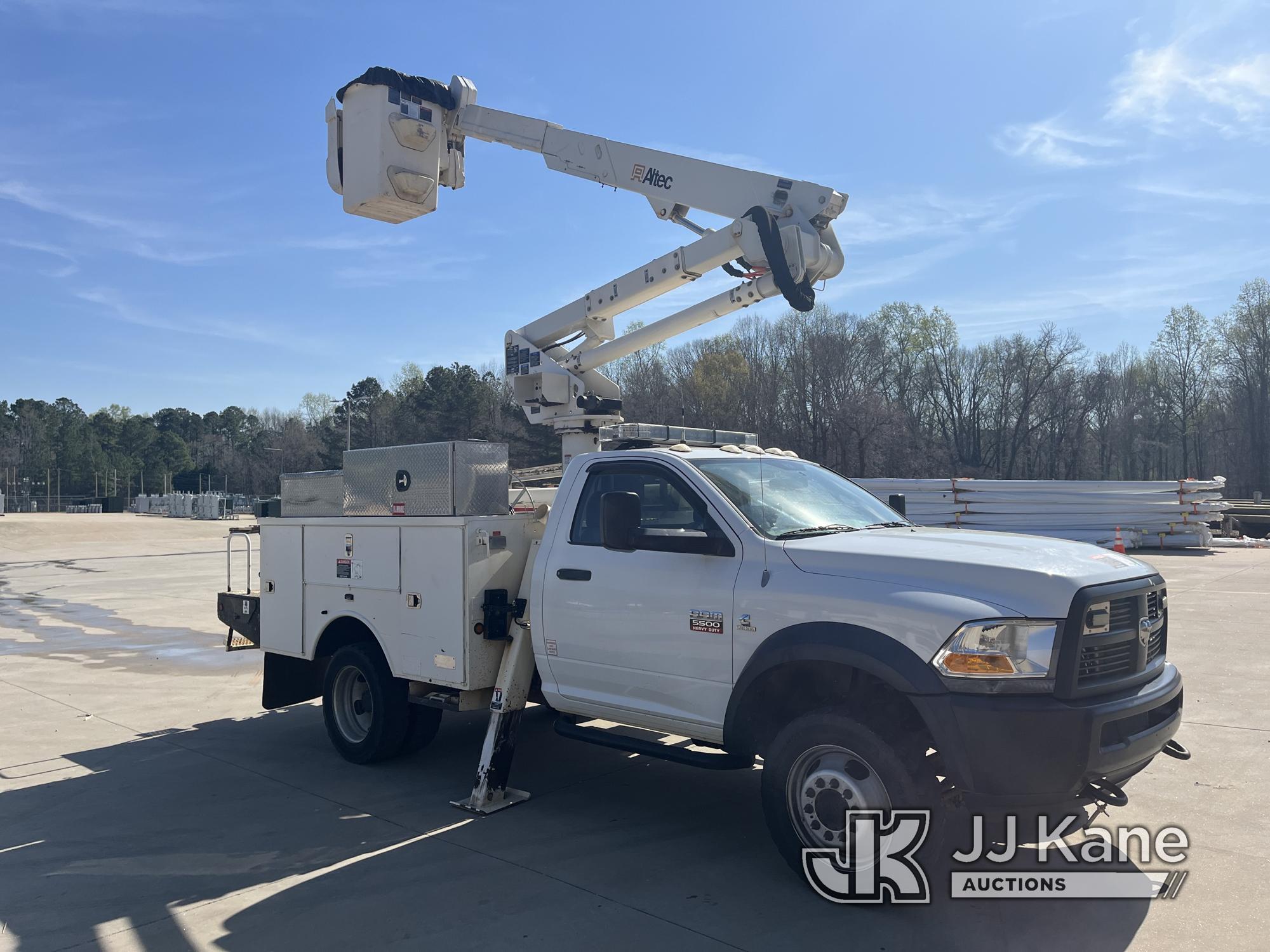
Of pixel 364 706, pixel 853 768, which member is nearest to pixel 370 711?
pixel 364 706

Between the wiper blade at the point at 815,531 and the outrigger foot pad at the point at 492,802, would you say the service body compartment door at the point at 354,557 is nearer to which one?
the outrigger foot pad at the point at 492,802

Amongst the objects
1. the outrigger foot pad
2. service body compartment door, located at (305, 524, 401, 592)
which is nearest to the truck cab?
the outrigger foot pad

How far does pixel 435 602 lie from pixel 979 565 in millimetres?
3531

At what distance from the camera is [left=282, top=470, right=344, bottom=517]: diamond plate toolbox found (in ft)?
23.3

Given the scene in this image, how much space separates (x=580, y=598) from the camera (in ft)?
17.6

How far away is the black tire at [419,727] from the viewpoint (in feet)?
22.0

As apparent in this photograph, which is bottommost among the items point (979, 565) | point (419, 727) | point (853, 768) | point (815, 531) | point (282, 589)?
point (419, 727)

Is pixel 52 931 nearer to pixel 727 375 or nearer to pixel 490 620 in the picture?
pixel 490 620

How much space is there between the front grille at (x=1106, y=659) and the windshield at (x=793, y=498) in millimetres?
1412

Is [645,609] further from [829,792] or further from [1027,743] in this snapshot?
[1027,743]

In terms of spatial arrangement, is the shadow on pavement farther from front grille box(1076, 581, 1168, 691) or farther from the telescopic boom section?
the telescopic boom section

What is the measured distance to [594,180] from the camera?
10.4m

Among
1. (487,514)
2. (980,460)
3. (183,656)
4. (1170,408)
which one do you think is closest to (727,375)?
(980,460)

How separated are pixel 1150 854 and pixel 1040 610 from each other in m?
1.98
